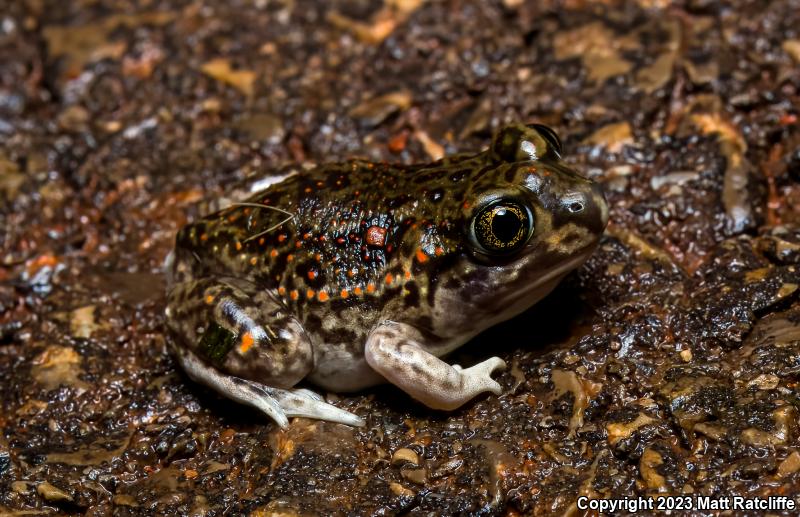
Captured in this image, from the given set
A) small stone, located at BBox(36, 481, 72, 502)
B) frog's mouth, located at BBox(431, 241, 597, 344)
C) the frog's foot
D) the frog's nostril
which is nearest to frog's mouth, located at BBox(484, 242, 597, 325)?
frog's mouth, located at BBox(431, 241, 597, 344)

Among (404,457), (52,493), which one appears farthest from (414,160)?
(52,493)

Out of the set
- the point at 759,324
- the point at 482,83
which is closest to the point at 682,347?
the point at 759,324

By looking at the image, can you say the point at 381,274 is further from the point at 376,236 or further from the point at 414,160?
the point at 414,160

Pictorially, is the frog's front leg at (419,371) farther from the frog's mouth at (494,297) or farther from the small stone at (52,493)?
the small stone at (52,493)

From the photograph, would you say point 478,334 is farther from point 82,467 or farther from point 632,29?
point 632,29

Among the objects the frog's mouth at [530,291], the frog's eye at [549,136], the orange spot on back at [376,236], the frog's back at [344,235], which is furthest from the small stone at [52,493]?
the frog's eye at [549,136]
